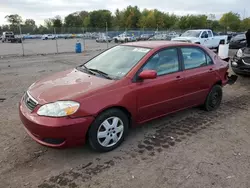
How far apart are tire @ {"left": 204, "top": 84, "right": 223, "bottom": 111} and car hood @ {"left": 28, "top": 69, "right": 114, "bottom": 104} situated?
2487 millimetres

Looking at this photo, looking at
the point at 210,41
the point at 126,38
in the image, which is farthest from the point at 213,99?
the point at 126,38

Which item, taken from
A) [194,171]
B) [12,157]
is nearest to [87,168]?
[12,157]

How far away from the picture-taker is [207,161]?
3.17 m

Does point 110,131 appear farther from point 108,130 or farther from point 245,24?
point 245,24

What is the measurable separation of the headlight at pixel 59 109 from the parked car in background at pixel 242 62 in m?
6.41

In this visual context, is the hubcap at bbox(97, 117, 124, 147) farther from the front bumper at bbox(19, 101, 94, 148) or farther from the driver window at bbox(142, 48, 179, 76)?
the driver window at bbox(142, 48, 179, 76)

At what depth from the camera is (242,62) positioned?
297 inches

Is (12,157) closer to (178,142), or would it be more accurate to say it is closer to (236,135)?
(178,142)

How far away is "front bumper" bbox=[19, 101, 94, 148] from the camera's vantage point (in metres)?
2.89

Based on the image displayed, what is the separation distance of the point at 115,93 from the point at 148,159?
1.03 m

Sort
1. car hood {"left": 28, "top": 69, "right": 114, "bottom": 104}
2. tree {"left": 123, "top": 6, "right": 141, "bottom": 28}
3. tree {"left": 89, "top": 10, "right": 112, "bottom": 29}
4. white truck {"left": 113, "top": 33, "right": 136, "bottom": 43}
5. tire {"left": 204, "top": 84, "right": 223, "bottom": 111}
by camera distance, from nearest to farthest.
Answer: car hood {"left": 28, "top": 69, "right": 114, "bottom": 104} → tire {"left": 204, "top": 84, "right": 223, "bottom": 111} → white truck {"left": 113, "top": 33, "right": 136, "bottom": 43} → tree {"left": 123, "top": 6, "right": 141, "bottom": 28} → tree {"left": 89, "top": 10, "right": 112, "bottom": 29}

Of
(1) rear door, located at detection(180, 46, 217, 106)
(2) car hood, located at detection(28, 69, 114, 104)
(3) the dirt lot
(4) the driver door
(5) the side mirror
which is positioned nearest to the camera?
(3) the dirt lot

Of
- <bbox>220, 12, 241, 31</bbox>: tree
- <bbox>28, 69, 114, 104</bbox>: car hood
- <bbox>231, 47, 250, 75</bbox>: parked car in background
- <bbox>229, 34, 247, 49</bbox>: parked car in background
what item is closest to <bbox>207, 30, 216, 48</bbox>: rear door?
<bbox>229, 34, 247, 49</bbox>: parked car in background

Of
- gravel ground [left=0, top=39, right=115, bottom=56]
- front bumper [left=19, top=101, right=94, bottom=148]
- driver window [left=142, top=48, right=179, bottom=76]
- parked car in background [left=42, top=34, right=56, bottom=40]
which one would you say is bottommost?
front bumper [left=19, top=101, right=94, bottom=148]
